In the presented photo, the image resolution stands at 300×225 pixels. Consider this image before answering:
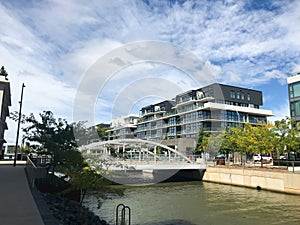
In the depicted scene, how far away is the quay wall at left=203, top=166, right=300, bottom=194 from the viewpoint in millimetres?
19031

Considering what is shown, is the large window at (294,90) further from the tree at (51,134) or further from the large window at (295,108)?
the tree at (51,134)

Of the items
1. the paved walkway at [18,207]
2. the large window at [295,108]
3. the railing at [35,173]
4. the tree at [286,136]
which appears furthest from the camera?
the large window at [295,108]

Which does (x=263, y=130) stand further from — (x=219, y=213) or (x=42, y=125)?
(x=42, y=125)

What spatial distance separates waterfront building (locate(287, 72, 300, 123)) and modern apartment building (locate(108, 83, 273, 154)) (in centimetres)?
1062

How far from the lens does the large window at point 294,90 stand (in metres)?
35.4

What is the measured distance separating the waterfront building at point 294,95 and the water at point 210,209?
763 inches

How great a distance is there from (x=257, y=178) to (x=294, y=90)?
19.3m

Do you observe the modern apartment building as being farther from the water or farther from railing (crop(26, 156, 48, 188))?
railing (crop(26, 156, 48, 188))

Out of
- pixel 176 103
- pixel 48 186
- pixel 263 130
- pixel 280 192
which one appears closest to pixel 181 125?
pixel 176 103

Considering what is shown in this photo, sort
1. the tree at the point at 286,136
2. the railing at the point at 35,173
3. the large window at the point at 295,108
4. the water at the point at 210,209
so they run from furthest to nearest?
the large window at the point at 295,108, the tree at the point at 286,136, the water at the point at 210,209, the railing at the point at 35,173

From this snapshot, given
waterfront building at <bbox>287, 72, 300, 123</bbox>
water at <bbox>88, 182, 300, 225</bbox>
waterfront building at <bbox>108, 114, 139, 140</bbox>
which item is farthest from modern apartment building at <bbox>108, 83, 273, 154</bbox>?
water at <bbox>88, 182, 300, 225</bbox>

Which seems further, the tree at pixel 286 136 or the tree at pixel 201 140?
the tree at pixel 201 140

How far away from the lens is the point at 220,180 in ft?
87.4

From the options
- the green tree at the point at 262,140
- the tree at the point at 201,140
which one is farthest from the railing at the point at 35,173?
the tree at the point at 201,140
